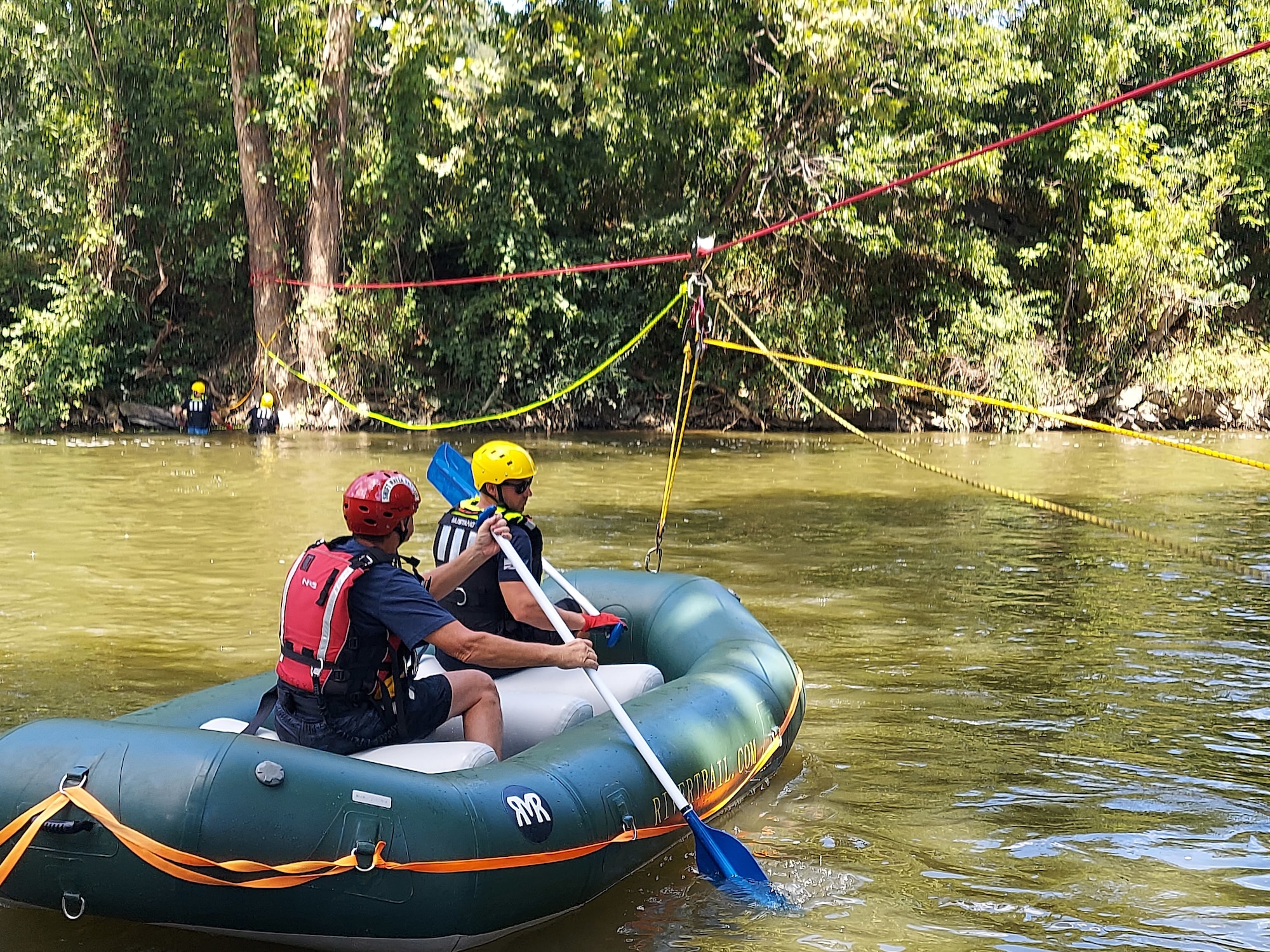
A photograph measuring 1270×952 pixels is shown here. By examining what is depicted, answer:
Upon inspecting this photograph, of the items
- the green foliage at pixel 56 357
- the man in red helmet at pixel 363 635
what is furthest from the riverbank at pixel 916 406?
the man in red helmet at pixel 363 635

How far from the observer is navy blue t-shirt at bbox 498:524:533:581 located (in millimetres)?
4719

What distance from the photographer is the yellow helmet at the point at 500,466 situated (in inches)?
186

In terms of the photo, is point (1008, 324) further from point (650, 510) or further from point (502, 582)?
point (502, 582)

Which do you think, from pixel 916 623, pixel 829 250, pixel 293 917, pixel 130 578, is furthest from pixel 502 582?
pixel 829 250

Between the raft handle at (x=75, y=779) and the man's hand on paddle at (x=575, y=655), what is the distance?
1.40m

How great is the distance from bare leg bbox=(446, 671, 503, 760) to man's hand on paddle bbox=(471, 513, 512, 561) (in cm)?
47

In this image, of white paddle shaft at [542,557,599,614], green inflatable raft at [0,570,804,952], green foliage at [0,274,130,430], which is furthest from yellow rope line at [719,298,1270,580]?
green foliage at [0,274,130,430]

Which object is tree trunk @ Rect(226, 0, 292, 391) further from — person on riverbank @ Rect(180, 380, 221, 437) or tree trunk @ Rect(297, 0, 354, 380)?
person on riverbank @ Rect(180, 380, 221, 437)

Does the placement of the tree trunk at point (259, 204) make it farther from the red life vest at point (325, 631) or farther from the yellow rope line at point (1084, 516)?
the red life vest at point (325, 631)

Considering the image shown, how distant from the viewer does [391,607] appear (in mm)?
3641

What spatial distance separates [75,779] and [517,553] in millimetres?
1761

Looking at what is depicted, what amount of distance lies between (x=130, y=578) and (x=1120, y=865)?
626 cm

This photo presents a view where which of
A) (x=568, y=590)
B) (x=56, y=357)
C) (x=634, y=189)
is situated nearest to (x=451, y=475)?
(x=568, y=590)

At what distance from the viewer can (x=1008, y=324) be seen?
65.8 feet
